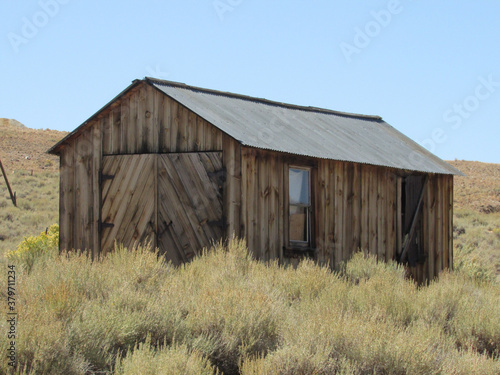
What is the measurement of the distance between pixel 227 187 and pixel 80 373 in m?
5.59

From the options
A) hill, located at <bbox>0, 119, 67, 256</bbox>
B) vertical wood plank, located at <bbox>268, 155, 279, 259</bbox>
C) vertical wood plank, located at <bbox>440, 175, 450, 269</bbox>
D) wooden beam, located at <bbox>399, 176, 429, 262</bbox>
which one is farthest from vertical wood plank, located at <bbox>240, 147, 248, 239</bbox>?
hill, located at <bbox>0, 119, 67, 256</bbox>

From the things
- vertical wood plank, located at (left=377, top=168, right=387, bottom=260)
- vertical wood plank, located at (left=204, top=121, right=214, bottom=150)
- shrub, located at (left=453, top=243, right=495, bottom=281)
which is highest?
vertical wood plank, located at (left=204, top=121, right=214, bottom=150)

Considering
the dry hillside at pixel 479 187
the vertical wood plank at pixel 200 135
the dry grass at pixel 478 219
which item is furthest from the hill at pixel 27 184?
the dry hillside at pixel 479 187

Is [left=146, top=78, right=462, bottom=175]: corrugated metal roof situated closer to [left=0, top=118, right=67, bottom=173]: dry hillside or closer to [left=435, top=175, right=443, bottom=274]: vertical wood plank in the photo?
[left=435, top=175, right=443, bottom=274]: vertical wood plank

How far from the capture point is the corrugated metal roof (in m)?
11.4

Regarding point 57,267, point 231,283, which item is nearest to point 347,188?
point 231,283

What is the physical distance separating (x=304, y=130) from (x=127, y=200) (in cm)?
411

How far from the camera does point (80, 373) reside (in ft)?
17.8

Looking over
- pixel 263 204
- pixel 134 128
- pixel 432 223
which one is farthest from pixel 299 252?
pixel 432 223

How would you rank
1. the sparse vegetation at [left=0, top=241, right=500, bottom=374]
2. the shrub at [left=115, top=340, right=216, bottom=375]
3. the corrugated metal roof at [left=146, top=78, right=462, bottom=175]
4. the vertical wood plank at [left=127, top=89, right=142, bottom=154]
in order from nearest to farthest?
1. the shrub at [left=115, top=340, right=216, bottom=375]
2. the sparse vegetation at [left=0, top=241, right=500, bottom=374]
3. the corrugated metal roof at [left=146, top=78, right=462, bottom=175]
4. the vertical wood plank at [left=127, top=89, right=142, bottom=154]

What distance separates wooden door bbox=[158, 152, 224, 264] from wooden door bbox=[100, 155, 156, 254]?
23 cm

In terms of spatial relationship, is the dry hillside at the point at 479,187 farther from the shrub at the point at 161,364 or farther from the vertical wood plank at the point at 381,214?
the shrub at the point at 161,364

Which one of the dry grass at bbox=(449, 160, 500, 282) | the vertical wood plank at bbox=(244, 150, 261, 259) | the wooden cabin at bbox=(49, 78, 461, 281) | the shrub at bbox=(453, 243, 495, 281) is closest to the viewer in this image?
the vertical wood plank at bbox=(244, 150, 261, 259)

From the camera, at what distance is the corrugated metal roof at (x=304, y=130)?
37.6 feet
